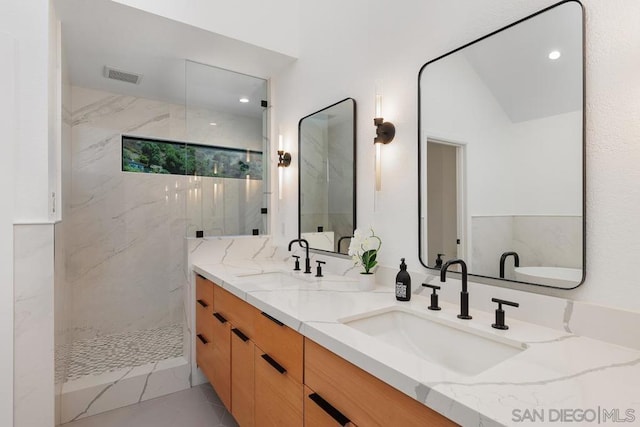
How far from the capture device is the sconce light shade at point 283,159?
105 inches

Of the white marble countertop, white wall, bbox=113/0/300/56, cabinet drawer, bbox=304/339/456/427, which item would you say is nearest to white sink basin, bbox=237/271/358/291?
the white marble countertop

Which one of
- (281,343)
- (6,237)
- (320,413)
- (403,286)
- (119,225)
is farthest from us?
(119,225)

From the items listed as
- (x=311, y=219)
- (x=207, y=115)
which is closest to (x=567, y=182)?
(x=311, y=219)

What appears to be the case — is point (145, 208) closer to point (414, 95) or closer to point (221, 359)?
point (221, 359)

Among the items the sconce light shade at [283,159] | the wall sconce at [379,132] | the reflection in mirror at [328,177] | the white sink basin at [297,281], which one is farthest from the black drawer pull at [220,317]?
the sconce light shade at [283,159]

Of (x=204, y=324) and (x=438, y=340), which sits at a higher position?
(x=438, y=340)

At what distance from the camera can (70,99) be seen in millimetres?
2959

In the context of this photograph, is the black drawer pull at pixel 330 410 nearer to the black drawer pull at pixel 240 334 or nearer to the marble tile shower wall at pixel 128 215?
the black drawer pull at pixel 240 334

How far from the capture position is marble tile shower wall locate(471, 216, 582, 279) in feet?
3.47

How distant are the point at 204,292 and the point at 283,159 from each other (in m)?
1.20

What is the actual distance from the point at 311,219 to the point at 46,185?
155cm

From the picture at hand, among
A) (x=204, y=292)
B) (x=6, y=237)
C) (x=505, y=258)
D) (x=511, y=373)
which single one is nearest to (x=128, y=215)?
(x=204, y=292)

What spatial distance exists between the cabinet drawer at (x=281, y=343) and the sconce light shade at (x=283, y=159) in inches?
58.1

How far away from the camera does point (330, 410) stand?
0.97 meters
